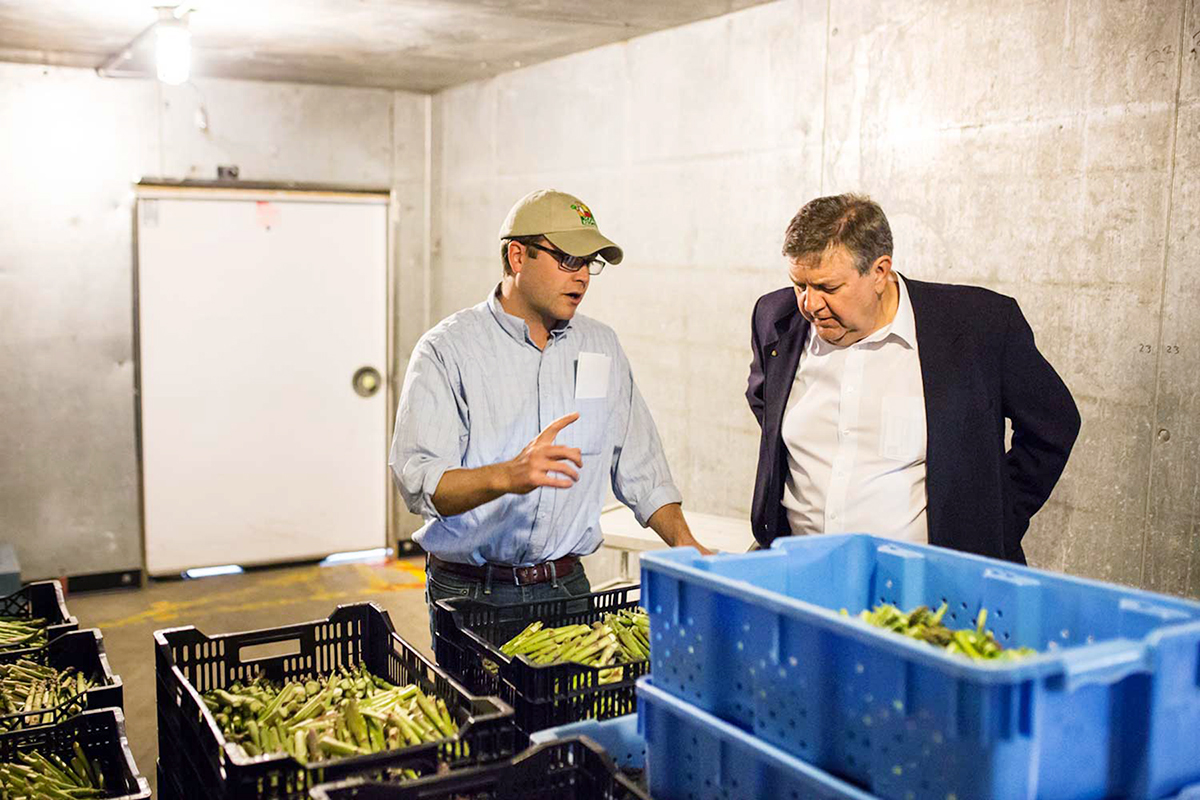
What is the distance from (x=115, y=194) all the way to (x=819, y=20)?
4119 millimetres

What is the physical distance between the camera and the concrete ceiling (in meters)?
4.48

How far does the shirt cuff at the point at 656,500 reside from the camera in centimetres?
295

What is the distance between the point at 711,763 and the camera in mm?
1752

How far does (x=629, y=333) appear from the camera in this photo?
5379mm

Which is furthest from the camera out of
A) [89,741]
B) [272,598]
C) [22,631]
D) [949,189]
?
[272,598]

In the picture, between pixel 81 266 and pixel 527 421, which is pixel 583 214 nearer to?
pixel 527 421

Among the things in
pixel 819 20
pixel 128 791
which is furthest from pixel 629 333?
pixel 128 791

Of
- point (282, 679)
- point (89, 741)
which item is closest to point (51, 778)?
→ point (89, 741)

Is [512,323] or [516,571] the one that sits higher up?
[512,323]

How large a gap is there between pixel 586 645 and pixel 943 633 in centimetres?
95

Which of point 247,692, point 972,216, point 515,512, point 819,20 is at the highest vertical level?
point 819,20

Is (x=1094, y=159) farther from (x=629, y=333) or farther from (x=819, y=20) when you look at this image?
(x=629, y=333)

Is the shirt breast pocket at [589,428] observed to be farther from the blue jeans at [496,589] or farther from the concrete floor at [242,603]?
the concrete floor at [242,603]

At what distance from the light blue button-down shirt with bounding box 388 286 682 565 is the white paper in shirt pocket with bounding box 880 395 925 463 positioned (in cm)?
59
